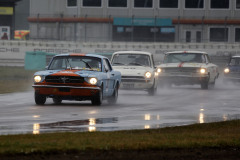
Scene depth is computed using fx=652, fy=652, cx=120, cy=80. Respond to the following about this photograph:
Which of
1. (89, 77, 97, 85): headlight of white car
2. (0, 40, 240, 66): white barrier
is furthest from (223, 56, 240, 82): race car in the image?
(89, 77, 97, 85): headlight of white car

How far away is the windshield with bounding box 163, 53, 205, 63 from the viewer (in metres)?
28.3

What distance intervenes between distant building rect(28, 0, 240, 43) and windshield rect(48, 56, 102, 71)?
3917 centimetres

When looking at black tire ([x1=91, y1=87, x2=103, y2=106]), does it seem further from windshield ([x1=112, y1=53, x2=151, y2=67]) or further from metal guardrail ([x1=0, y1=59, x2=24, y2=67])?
metal guardrail ([x1=0, y1=59, x2=24, y2=67])

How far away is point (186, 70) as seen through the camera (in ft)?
90.0

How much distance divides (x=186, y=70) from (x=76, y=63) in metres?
10.2

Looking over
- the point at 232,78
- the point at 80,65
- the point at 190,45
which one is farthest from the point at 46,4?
the point at 80,65

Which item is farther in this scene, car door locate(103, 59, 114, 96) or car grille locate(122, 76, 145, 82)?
car grille locate(122, 76, 145, 82)

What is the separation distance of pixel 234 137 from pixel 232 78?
21099 millimetres

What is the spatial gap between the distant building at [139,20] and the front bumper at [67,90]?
40.7 metres

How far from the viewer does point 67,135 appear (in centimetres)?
1045

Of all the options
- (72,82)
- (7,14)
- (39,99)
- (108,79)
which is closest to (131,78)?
(108,79)

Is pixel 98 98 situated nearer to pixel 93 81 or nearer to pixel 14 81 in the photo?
pixel 93 81

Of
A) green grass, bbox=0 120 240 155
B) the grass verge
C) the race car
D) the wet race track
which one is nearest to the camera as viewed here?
the grass verge

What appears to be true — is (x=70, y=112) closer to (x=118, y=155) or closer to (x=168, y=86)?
(x=118, y=155)
